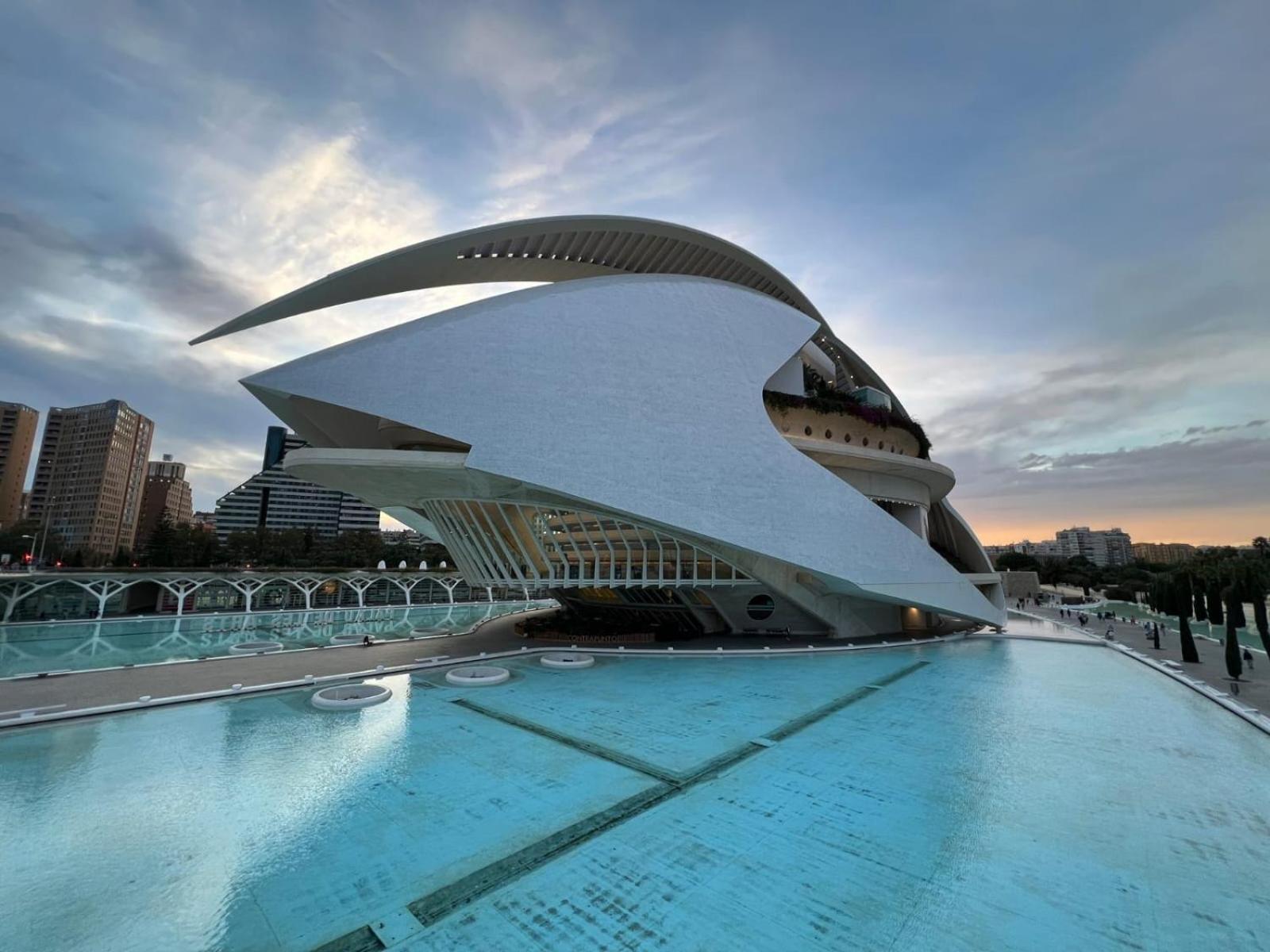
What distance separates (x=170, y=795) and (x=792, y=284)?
2187cm

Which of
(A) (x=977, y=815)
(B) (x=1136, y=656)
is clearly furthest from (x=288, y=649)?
(B) (x=1136, y=656)

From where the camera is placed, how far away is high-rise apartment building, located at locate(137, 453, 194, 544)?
10175cm

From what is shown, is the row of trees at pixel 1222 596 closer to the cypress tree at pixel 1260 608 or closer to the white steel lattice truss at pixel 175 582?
the cypress tree at pixel 1260 608

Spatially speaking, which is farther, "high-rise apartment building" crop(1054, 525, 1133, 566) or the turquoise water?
"high-rise apartment building" crop(1054, 525, 1133, 566)

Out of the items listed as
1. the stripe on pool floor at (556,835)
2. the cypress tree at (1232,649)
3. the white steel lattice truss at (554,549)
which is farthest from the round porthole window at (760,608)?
the cypress tree at (1232,649)

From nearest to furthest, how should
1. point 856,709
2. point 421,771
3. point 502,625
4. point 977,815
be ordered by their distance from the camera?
point 977,815, point 421,771, point 856,709, point 502,625

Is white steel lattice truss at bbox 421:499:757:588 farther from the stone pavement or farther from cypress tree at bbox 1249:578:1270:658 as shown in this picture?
cypress tree at bbox 1249:578:1270:658

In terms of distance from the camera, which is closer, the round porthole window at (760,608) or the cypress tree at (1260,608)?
the cypress tree at (1260,608)

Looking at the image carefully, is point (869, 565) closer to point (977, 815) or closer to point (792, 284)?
point (977, 815)

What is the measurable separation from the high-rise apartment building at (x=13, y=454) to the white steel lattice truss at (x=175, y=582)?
8243 cm

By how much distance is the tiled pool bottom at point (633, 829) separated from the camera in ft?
12.0

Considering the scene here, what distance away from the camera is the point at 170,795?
5465mm

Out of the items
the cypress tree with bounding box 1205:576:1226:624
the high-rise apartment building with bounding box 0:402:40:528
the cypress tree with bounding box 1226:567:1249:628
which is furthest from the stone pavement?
the high-rise apartment building with bounding box 0:402:40:528

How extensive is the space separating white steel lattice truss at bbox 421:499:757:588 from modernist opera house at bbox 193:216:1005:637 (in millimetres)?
69
